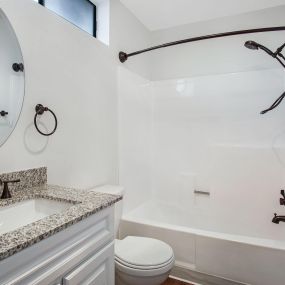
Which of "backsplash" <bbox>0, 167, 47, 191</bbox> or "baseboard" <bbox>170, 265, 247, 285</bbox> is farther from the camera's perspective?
"baseboard" <bbox>170, 265, 247, 285</bbox>

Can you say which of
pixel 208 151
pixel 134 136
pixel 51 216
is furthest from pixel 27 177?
pixel 208 151

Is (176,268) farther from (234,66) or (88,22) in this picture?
(88,22)

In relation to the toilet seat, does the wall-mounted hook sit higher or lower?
higher

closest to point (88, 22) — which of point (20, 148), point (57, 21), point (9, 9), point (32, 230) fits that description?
point (57, 21)

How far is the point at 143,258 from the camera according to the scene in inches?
63.3

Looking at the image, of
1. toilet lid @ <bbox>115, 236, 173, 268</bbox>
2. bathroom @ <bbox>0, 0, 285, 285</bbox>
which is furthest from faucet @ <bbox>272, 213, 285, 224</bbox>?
toilet lid @ <bbox>115, 236, 173, 268</bbox>

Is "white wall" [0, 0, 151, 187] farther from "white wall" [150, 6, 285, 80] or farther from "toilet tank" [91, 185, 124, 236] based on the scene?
"white wall" [150, 6, 285, 80]

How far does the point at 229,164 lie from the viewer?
8.54 feet

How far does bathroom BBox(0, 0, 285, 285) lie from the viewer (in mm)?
1188

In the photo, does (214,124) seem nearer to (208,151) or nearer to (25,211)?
(208,151)

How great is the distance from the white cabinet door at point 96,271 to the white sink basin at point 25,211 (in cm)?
28

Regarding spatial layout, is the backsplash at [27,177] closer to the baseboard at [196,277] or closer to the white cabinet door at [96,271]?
the white cabinet door at [96,271]

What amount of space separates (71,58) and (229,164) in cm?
189

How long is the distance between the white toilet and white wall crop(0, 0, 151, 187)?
1.99ft
